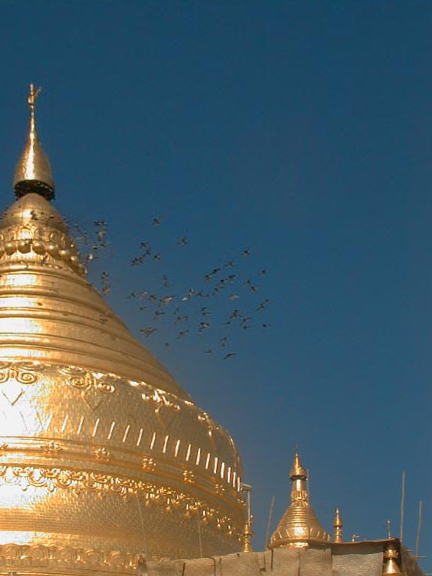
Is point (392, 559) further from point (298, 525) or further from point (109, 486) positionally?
point (298, 525)

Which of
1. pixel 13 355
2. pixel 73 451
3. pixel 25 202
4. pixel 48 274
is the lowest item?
pixel 73 451

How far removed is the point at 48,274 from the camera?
832 inches

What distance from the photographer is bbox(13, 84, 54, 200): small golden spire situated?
2377 cm

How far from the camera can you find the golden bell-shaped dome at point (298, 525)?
23.2 metres

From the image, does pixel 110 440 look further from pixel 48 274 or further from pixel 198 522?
pixel 48 274

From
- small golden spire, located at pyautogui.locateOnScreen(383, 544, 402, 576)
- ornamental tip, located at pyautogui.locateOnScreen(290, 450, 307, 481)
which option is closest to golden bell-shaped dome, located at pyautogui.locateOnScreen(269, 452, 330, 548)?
ornamental tip, located at pyautogui.locateOnScreen(290, 450, 307, 481)

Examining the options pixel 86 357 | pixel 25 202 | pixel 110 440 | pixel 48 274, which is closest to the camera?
pixel 110 440

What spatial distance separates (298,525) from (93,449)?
7.07m

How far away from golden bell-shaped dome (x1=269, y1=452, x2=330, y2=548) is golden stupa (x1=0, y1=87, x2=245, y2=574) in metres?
3.32

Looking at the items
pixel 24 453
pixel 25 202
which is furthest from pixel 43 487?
pixel 25 202

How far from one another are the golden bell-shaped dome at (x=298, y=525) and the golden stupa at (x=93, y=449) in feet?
10.9

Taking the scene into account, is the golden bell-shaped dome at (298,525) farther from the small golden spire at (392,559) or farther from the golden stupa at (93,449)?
the small golden spire at (392,559)

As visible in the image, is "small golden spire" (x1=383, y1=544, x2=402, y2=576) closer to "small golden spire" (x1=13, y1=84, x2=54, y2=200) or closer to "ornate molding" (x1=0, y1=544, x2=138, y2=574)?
"ornate molding" (x1=0, y1=544, x2=138, y2=574)

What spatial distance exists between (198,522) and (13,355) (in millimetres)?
3723
